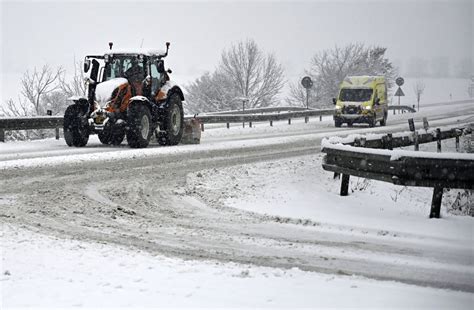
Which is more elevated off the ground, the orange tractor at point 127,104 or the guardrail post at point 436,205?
the orange tractor at point 127,104

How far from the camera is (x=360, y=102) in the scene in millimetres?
32031

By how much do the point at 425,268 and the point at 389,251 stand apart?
2.34 ft

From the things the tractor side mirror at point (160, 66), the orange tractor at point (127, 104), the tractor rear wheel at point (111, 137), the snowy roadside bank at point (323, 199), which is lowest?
the snowy roadside bank at point (323, 199)

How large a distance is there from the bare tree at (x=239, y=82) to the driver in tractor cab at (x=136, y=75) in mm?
40405

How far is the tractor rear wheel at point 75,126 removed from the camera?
730 inches

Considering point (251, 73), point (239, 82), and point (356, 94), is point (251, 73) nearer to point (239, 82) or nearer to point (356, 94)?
point (239, 82)

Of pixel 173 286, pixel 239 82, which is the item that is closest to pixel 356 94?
pixel 173 286

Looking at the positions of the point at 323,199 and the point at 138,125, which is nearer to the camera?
the point at 323,199

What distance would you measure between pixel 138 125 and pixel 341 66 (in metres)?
52.6

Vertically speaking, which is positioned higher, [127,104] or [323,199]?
[127,104]

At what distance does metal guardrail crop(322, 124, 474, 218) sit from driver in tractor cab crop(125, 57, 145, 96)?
879 cm

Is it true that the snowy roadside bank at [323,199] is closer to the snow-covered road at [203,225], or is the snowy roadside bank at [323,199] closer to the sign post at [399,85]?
the snow-covered road at [203,225]

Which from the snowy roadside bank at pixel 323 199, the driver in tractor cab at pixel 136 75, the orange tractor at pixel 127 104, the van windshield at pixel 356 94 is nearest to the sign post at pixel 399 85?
the van windshield at pixel 356 94

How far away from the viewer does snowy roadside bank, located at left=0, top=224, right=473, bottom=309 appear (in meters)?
5.22
